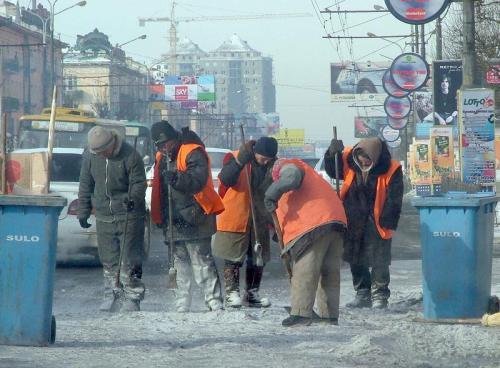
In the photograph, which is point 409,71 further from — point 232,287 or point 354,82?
point 354,82

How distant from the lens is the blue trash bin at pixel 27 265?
7.87 metres

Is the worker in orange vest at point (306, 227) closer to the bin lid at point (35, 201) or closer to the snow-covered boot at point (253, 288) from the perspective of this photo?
the snow-covered boot at point (253, 288)

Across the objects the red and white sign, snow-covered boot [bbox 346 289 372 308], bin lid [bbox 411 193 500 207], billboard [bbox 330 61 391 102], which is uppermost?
billboard [bbox 330 61 391 102]

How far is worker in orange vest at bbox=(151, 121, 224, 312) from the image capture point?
10180mm

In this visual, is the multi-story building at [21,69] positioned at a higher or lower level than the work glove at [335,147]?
higher

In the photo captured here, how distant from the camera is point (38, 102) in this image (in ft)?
245

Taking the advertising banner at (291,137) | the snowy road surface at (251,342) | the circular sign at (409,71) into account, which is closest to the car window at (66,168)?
the snowy road surface at (251,342)

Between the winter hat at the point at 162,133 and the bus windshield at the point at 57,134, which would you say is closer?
the winter hat at the point at 162,133

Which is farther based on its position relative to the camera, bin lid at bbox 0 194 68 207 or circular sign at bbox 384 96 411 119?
circular sign at bbox 384 96 411 119

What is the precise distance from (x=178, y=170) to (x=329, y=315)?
1.91 meters

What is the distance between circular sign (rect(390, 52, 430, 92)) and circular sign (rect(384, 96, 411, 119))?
1121 cm

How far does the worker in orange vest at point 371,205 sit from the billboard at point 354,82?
53737 mm

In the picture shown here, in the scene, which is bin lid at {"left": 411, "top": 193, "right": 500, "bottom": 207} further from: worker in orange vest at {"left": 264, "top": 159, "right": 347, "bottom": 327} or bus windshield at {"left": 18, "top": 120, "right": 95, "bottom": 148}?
bus windshield at {"left": 18, "top": 120, "right": 95, "bottom": 148}

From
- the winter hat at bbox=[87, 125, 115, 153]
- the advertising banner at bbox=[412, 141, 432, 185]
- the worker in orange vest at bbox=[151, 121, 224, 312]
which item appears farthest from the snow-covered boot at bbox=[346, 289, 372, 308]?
the advertising banner at bbox=[412, 141, 432, 185]
